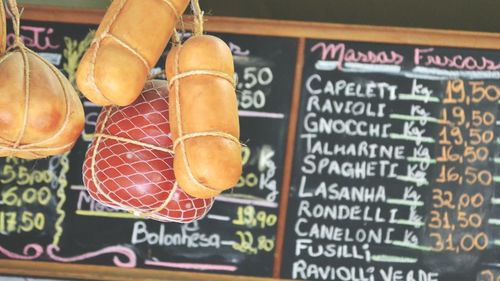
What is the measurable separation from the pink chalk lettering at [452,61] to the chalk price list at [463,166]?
6 centimetres

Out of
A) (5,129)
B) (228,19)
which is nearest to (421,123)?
(228,19)

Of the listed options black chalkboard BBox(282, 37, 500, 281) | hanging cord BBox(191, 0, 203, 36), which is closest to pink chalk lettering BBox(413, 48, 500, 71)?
black chalkboard BBox(282, 37, 500, 281)

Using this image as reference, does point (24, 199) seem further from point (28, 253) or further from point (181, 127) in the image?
point (181, 127)

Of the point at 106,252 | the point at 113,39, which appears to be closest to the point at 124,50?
the point at 113,39

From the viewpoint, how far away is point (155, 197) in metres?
1.07

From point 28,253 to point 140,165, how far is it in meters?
1.42

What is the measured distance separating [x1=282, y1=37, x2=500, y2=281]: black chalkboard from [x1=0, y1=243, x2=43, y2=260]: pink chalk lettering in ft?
2.98

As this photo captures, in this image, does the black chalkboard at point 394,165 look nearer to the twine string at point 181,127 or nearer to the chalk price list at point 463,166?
the chalk price list at point 463,166

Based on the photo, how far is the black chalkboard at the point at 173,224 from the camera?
2266 millimetres

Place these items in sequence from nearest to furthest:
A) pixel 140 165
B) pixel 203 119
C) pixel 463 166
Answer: pixel 203 119
pixel 140 165
pixel 463 166

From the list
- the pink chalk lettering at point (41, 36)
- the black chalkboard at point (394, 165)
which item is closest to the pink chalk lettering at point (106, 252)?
the black chalkboard at point (394, 165)

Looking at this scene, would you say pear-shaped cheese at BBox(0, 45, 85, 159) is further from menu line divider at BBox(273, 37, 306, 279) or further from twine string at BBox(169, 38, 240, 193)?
menu line divider at BBox(273, 37, 306, 279)

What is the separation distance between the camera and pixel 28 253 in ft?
7.51

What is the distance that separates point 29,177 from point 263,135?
89cm
